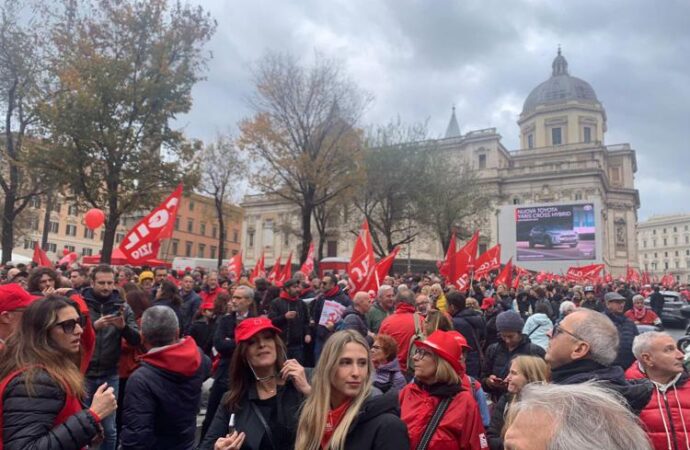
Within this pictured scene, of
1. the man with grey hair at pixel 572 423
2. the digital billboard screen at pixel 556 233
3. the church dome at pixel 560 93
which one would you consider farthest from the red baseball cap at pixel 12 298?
the church dome at pixel 560 93

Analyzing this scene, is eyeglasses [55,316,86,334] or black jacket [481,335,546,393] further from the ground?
eyeglasses [55,316,86,334]

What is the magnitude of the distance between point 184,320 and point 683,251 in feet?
452

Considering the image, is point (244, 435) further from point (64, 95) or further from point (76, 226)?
point (76, 226)

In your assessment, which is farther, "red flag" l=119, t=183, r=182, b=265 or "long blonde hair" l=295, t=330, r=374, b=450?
"red flag" l=119, t=183, r=182, b=265

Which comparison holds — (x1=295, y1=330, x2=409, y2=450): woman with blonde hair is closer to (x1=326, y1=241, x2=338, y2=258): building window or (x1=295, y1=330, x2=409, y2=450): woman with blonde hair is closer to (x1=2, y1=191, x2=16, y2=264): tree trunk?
(x1=2, y1=191, x2=16, y2=264): tree trunk

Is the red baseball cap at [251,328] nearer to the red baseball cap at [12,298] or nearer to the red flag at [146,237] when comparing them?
the red baseball cap at [12,298]

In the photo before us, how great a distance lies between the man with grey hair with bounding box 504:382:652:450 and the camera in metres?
1.27

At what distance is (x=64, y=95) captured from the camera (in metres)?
16.2

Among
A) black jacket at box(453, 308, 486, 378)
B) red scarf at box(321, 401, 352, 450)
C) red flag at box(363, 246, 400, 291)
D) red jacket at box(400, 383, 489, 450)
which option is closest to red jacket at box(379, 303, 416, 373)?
black jacket at box(453, 308, 486, 378)

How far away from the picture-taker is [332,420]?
2496 millimetres

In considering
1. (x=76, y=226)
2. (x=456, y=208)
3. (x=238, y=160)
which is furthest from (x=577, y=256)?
(x=76, y=226)

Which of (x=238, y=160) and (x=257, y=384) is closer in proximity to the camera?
(x=257, y=384)

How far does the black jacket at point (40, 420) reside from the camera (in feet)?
7.06

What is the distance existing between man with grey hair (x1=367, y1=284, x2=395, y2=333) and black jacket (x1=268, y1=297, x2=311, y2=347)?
105 cm
